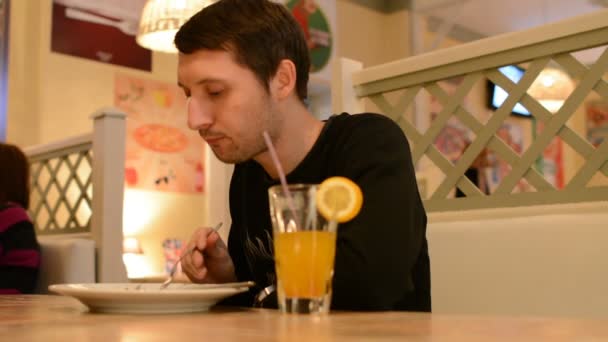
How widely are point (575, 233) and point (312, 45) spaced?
4315 mm

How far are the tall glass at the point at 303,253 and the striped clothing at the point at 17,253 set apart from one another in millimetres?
1696

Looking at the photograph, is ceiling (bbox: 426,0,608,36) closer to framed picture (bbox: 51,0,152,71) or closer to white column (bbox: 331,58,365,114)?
framed picture (bbox: 51,0,152,71)

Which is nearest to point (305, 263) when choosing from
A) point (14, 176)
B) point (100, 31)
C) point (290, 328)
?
point (290, 328)

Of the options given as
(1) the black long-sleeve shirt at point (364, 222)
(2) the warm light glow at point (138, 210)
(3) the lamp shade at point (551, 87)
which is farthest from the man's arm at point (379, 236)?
(3) the lamp shade at point (551, 87)

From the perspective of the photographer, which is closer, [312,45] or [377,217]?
[377,217]

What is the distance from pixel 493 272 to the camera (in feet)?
4.22

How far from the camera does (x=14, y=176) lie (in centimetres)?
239

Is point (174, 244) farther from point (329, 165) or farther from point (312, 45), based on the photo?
point (329, 165)

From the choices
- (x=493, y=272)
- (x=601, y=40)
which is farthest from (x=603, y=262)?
(x=601, y=40)

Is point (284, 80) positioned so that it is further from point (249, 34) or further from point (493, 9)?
point (493, 9)

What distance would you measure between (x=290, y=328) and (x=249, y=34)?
63 centimetres

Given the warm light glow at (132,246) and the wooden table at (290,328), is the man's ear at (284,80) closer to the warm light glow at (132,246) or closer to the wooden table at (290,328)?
the wooden table at (290,328)

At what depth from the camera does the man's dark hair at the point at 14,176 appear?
93.0 inches

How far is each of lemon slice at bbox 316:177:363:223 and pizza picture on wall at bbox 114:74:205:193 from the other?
3.97m
